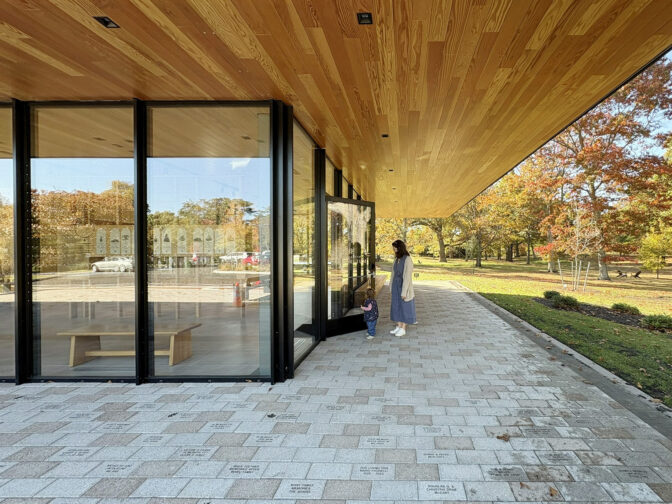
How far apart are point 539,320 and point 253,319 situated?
6307mm

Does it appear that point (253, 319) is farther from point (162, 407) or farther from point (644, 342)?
point (644, 342)

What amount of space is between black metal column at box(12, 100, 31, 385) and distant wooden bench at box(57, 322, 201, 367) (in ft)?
1.14

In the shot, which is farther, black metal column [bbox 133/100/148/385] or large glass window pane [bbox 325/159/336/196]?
large glass window pane [bbox 325/159/336/196]

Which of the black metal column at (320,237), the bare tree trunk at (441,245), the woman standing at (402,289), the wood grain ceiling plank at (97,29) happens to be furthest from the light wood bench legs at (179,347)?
the bare tree trunk at (441,245)

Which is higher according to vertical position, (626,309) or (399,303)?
(399,303)

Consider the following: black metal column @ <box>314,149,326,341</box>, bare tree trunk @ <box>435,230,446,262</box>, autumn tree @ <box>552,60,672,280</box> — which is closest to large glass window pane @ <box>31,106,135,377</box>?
black metal column @ <box>314,149,326,341</box>

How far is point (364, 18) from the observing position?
2.44 metres

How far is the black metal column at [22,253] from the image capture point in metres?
→ 4.00

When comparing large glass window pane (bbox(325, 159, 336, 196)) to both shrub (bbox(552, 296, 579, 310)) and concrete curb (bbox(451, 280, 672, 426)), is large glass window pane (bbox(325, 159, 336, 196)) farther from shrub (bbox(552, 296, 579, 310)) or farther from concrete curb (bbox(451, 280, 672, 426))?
shrub (bbox(552, 296, 579, 310))

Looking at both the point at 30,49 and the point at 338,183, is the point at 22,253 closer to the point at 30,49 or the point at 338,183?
the point at 30,49

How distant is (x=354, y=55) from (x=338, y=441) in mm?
3077

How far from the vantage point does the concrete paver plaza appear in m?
2.19

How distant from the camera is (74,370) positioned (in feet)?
13.7

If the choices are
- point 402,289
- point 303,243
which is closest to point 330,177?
point 303,243
